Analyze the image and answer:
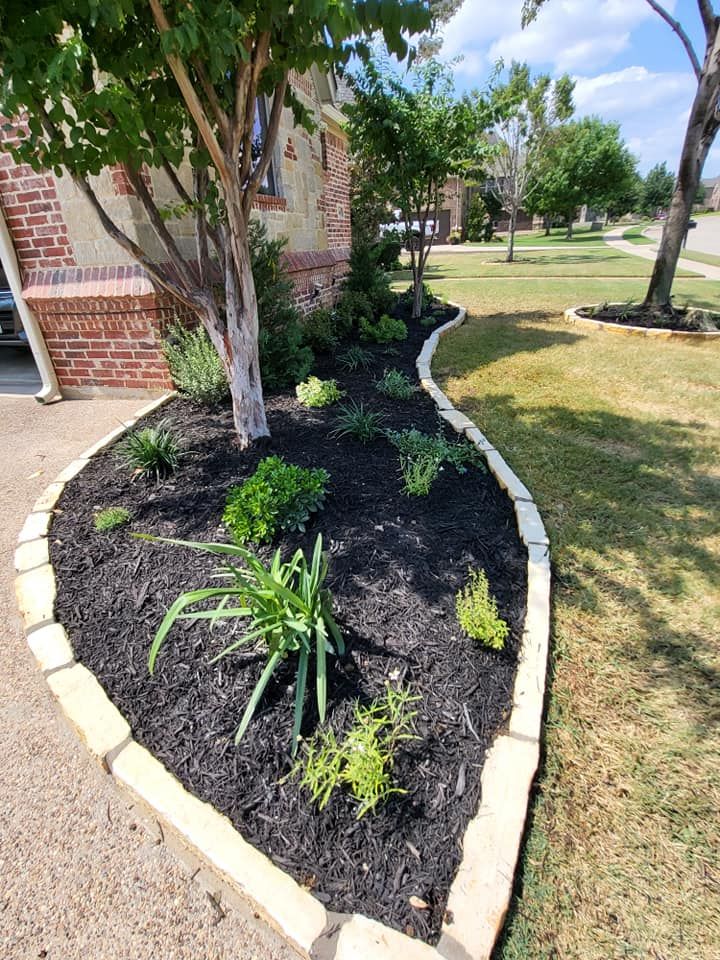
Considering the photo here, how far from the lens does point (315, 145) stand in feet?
26.2

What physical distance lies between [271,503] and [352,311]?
19.3 ft

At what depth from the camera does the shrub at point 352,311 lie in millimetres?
7191

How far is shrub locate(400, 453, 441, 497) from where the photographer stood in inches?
115

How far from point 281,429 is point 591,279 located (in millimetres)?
14743

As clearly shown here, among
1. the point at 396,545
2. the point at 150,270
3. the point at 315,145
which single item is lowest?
the point at 396,545

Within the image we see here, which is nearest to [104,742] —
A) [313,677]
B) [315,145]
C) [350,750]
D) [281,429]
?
[313,677]

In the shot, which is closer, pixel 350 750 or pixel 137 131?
pixel 350 750

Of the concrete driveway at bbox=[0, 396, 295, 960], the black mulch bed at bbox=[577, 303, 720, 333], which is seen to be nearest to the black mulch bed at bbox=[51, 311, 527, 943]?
the concrete driveway at bbox=[0, 396, 295, 960]

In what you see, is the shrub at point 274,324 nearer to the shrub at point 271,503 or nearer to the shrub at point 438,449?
the shrub at point 438,449

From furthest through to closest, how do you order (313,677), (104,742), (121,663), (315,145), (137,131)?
(315,145), (137,131), (121,663), (313,677), (104,742)

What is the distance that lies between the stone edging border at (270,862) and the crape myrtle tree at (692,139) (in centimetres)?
818

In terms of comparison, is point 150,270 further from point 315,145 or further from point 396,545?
point 315,145

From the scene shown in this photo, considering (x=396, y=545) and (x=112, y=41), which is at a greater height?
(x=112, y=41)

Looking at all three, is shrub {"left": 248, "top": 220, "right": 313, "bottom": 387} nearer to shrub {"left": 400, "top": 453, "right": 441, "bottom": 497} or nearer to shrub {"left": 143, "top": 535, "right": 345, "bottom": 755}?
shrub {"left": 400, "top": 453, "right": 441, "bottom": 497}
